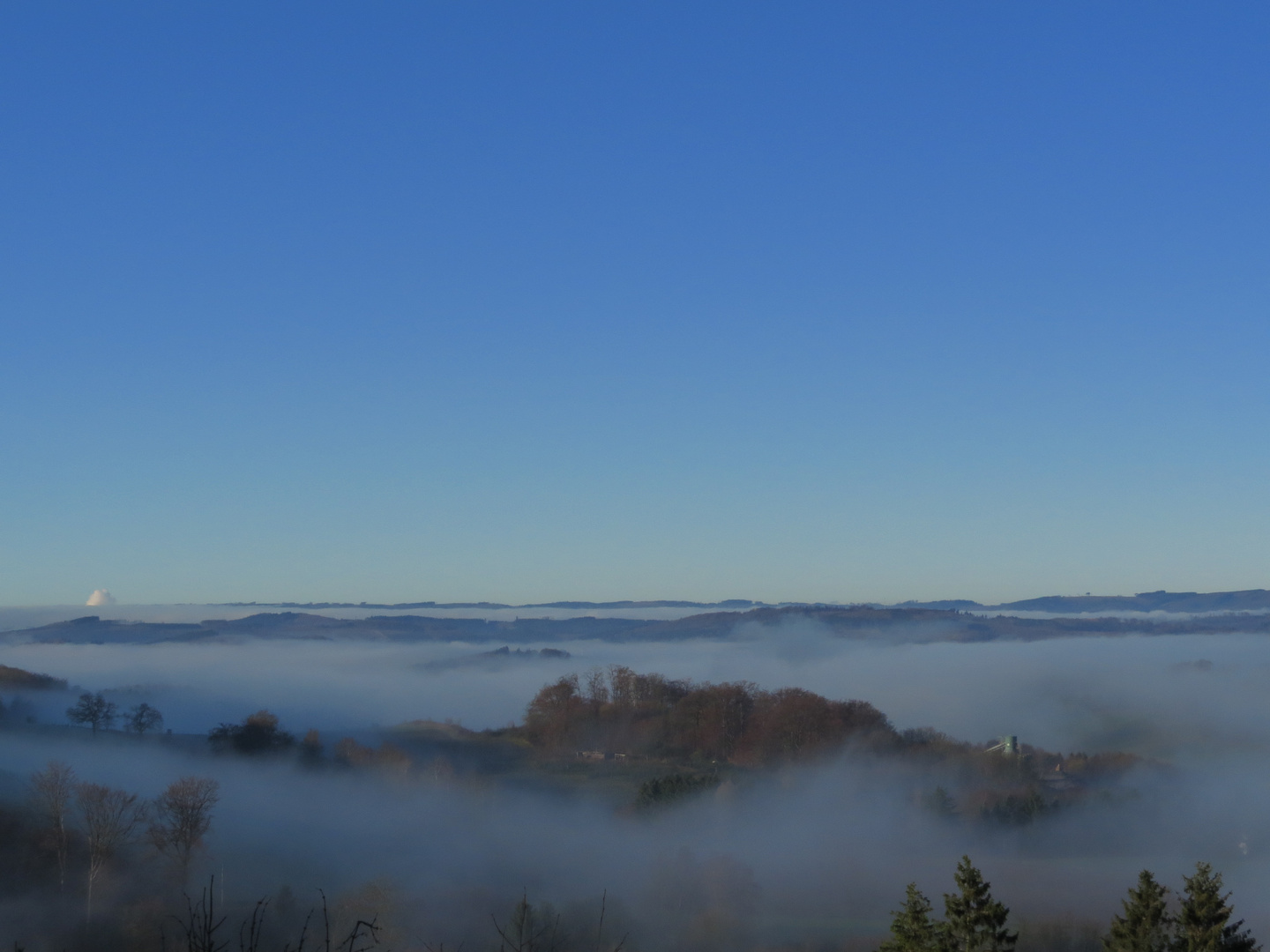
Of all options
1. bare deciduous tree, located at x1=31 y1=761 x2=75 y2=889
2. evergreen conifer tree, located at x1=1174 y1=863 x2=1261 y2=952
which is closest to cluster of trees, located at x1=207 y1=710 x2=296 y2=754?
bare deciduous tree, located at x1=31 y1=761 x2=75 y2=889

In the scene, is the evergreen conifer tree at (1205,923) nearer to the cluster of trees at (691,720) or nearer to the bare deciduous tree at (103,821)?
the bare deciduous tree at (103,821)

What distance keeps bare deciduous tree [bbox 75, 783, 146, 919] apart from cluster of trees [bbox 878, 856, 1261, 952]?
1509 inches

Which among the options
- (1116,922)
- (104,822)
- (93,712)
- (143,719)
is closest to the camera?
(1116,922)

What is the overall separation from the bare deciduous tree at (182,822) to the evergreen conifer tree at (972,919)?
40418mm

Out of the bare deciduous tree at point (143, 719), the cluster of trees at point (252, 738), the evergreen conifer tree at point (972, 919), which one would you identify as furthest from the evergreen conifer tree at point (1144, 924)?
the bare deciduous tree at point (143, 719)

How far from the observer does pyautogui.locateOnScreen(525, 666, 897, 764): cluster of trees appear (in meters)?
97.6

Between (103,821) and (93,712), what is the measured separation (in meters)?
37.6

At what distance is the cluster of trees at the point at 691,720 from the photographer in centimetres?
9756

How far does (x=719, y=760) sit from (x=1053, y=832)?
2880cm

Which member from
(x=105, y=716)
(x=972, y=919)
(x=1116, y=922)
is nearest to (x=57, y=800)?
(x=105, y=716)

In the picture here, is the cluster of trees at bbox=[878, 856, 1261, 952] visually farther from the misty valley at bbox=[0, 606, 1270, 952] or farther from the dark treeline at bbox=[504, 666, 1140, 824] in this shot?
the dark treeline at bbox=[504, 666, 1140, 824]

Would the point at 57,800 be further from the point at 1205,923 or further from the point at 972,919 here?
the point at 1205,923

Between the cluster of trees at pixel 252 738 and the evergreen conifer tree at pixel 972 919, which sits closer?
the evergreen conifer tree at pixel 972 919

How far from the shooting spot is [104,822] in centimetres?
5719
